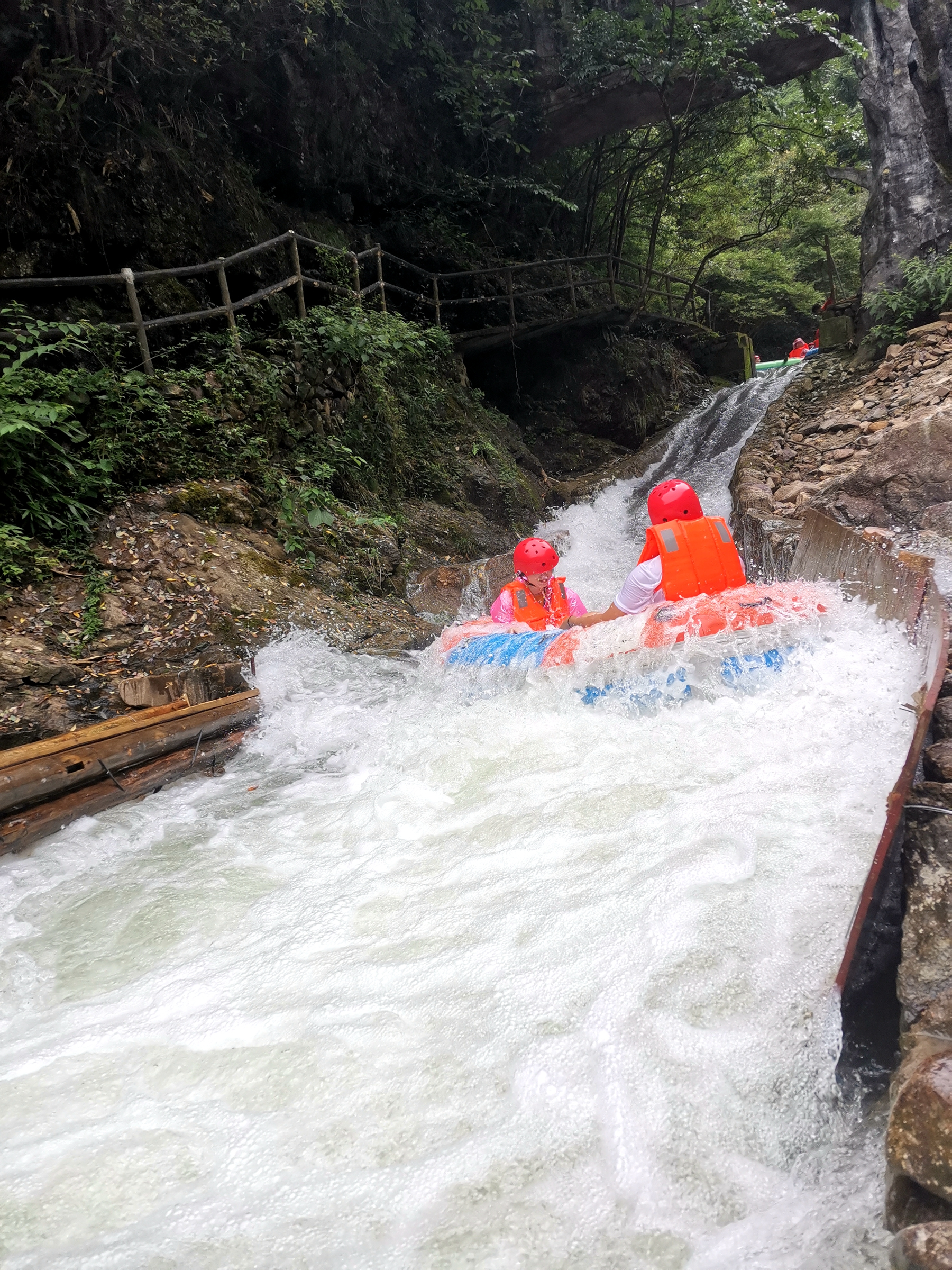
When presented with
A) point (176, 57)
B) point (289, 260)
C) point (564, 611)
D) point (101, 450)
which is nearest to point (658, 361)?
point (289, 260)

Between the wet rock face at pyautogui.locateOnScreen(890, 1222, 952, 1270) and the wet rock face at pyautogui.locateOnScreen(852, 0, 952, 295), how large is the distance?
41.0 feet

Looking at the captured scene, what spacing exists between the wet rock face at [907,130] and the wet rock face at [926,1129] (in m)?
12.2

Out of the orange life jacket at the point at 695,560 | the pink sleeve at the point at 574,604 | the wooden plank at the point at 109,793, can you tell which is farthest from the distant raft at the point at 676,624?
the wooden plank at the point at 109,793

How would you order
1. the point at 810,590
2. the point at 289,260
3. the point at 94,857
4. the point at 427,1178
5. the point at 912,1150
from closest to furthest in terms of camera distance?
the point at 912,1150, the point at 427,1178, the point at 94,857, the point at 810,590, the point at 289,260

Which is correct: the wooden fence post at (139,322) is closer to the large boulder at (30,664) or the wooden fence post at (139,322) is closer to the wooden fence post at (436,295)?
the large boulder at (30,664)

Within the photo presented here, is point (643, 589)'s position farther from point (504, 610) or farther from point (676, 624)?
point (504, 610)

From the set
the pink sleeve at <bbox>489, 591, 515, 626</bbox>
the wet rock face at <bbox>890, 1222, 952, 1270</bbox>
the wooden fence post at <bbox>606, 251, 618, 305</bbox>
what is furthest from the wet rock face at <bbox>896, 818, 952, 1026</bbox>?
the wooden fence post at <bbox>606, 251, 618, 305</bbox>

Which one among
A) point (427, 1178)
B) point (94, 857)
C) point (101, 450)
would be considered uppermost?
point (101, 450)

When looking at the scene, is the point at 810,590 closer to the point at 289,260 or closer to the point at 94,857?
the point at 94,857

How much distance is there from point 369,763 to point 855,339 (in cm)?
1149

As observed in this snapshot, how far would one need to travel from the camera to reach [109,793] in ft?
11.5

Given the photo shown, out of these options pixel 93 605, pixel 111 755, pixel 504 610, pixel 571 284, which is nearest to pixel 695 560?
pixel 504 610

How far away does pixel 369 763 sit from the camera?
4.07 metres

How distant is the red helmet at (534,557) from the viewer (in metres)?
5.25
